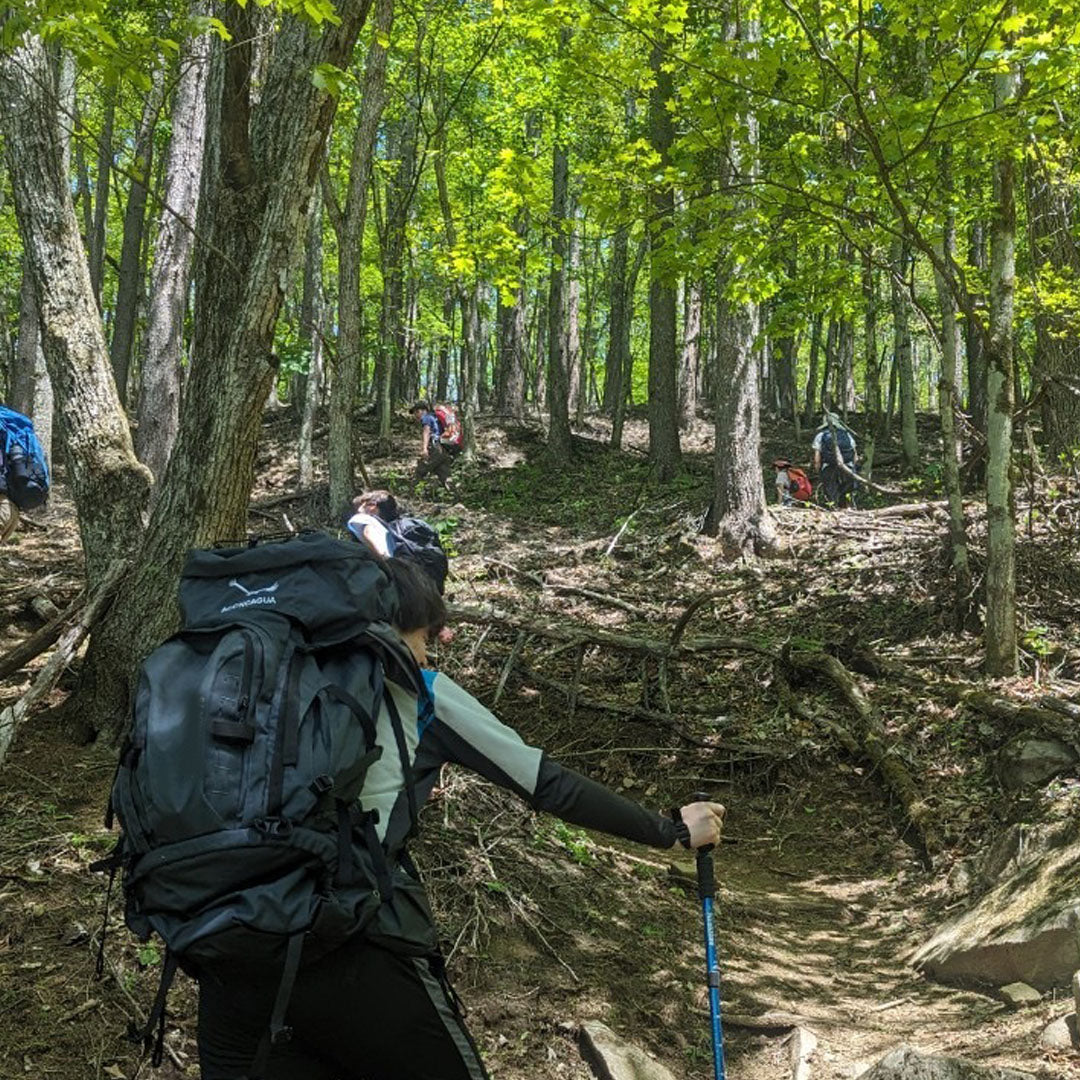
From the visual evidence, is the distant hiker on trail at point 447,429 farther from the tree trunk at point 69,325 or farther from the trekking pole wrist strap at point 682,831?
the trekking pole wrist strap at point 682,831

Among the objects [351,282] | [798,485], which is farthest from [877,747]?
[798,485]

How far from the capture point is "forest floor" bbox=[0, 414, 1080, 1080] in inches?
148

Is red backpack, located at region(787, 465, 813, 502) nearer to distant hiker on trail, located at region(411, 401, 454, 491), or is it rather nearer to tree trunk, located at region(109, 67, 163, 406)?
distant hiker on trail, located at region(411, 401, 454, 491)

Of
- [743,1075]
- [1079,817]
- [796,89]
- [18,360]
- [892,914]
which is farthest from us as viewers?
[18,360]

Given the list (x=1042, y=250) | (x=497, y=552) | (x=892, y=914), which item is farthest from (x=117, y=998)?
(x=1042, y=250)

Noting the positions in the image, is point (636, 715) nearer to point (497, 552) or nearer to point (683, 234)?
point (683, 234)

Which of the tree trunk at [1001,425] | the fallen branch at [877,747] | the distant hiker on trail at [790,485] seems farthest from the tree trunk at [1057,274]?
the distant hiker on trail at [790,485]

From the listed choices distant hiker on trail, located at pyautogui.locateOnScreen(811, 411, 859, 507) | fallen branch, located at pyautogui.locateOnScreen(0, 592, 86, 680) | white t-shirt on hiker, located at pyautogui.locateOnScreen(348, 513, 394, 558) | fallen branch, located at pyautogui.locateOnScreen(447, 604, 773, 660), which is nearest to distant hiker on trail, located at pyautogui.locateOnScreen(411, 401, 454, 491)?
distant hiker on trail, located at pyautogui.locateOnScreen(811, 411, 859, 507)

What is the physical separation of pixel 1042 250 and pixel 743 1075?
10191mm

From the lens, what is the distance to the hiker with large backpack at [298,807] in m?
1.81

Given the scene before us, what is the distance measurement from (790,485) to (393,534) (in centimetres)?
994

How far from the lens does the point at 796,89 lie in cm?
664

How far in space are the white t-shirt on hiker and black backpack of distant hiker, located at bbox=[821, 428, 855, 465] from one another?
33.2 ft

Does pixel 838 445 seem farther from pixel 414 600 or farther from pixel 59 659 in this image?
pixel 414 600
